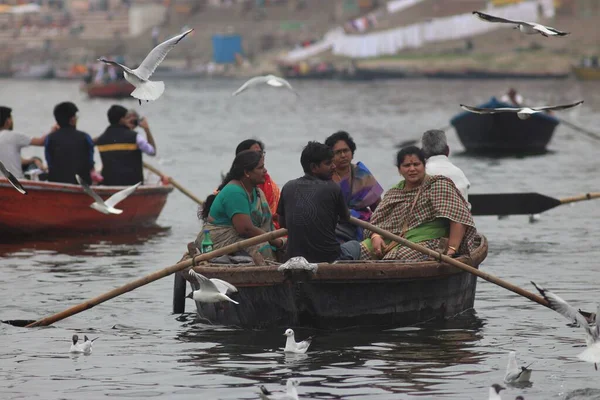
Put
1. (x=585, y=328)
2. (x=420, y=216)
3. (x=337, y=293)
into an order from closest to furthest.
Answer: (x=585, y=328) < (x=337, y=293) < (x=420, y=216)

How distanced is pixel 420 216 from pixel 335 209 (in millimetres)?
962

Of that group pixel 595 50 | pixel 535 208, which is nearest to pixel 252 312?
pixel 535 208

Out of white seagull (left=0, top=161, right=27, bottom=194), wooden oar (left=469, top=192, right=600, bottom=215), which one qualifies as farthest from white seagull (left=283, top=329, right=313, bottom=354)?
wooden oar (left=469, top=192, right=600, bottom=215)

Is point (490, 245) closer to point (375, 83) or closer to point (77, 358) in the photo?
point (77, 358)

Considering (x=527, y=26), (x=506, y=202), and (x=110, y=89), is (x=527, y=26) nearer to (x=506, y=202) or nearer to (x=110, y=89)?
(x=506, y=202)

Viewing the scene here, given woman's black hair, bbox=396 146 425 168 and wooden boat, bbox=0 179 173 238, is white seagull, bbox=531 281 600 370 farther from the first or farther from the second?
wooden boat, bbox=0 179 173 238

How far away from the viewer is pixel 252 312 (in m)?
11.9

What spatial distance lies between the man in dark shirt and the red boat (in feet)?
191

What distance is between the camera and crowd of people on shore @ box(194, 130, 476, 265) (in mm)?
11367

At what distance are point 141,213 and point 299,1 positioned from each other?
111542mm

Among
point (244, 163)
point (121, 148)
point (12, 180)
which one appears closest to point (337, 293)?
point (244, 163)

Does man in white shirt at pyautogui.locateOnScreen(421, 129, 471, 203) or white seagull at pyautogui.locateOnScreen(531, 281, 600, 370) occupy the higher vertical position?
man in white shirt at pyautogui.locateOnScreen(421, 129, 471, 203)

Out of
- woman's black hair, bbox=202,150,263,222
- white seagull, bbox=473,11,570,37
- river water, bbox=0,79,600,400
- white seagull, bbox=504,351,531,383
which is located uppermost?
white seagull, bbox=473,11,570,37

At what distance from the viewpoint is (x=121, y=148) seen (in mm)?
17656
